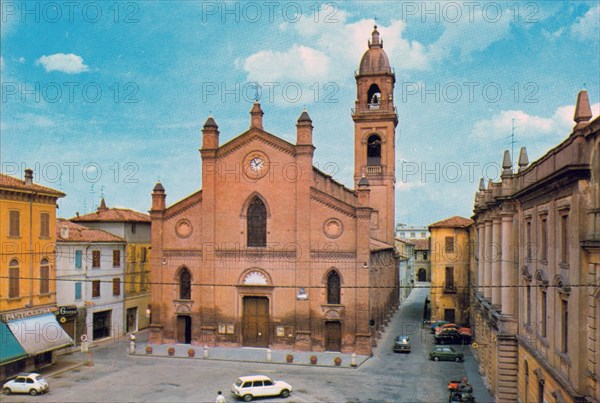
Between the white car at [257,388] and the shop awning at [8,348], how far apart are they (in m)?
12.4

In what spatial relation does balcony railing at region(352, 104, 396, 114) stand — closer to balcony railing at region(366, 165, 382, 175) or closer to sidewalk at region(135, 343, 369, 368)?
balcony railing at region(366, 165, 382, 175)

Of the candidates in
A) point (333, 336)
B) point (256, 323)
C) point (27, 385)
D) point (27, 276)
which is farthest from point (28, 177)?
point (333, 336)

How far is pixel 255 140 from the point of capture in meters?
40.0

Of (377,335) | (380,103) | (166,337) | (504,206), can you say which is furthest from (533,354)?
(380,103)

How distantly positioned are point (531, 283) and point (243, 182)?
23.7 meters

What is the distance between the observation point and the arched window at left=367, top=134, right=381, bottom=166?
53.5 meters

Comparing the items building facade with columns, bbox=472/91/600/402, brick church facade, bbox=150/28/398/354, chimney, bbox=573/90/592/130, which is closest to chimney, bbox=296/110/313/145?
brick church facade, bbox=150/28/398/354

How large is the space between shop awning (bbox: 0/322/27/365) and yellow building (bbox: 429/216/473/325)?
34.4m

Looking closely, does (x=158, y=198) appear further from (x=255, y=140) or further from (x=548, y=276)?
(x=548, y=276)

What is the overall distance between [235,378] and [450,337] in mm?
18661

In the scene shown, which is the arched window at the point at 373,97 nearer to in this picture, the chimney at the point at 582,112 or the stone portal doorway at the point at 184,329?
the stone portal doorway at the point at 184,329

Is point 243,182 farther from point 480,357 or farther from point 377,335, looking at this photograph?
point 480,357

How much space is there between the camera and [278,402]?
26.0 metres

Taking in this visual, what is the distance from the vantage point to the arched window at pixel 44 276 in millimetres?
34375
